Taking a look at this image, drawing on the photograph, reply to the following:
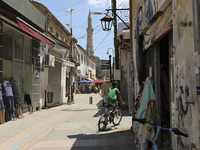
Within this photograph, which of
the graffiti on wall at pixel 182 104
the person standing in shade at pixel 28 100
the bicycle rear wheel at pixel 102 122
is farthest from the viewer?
the person standing in shade at pixel 28 100

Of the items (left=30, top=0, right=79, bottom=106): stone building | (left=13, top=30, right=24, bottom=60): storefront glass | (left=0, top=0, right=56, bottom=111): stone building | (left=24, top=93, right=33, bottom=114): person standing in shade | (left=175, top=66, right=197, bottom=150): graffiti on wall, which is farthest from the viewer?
(left=30, top=0, right=79, bottom=106): stone building

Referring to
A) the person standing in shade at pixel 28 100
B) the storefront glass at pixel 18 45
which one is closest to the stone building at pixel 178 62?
the storefront glass at pixel 18 45

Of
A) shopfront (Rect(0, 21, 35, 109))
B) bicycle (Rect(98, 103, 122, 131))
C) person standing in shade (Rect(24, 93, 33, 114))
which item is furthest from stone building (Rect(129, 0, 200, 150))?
person standing in shade (Rect(24, 93, 33, 114))

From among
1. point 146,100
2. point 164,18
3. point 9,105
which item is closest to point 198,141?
point 146,100

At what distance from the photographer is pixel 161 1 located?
423 centimetres

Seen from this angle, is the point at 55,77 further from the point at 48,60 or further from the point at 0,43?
the point at 0,43

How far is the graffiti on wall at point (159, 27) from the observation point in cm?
413

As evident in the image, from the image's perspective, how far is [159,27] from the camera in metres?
4.85

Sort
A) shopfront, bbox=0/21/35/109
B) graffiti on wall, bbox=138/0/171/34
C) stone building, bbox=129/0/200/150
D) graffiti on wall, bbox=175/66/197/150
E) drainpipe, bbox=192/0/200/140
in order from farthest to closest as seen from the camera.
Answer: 1. shopfront, bbox=0/21/35/109
2. graffiti on wall, bbox=138/0/171/34
3. graffiti on wall, bbox=175/66/197/150
4. stone building, bbox=129/0/200/150
5. drainpipe, bbox=192/0/200/140

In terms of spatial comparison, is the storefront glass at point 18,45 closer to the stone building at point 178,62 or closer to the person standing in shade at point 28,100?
the person standing in shade at point 28,100

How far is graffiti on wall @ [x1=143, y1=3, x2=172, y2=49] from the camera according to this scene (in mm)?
4133

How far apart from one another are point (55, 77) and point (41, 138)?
11.5m

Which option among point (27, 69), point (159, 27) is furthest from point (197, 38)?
point (27, 69)

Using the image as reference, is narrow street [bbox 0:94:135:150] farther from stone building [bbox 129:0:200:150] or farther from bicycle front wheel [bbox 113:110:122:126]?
stone building [bbox 129:0:200:150]
